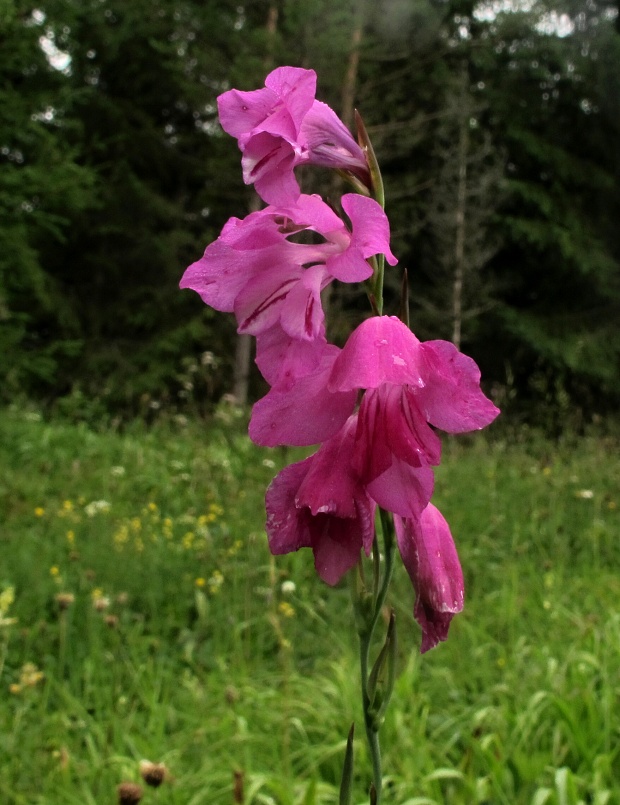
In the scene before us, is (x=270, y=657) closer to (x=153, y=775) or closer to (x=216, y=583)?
(x=216, y=583)

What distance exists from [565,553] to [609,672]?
4.80 feet

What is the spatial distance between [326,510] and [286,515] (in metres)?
0.08

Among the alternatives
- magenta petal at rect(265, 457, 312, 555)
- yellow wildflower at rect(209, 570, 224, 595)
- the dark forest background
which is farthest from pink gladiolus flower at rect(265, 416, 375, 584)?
the dark forest background

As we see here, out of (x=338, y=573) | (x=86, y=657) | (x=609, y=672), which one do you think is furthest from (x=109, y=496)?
(x=338, y=573)

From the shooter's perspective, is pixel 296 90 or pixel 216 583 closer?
pixel 296 90

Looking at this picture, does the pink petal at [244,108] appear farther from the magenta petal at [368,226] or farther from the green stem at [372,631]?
the green stem at [372,631]

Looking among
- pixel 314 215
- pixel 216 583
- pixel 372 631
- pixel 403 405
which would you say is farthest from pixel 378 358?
pixel 216 583

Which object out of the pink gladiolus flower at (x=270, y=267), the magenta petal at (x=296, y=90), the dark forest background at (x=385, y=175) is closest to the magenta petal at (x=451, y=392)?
the pink gladiolus flower at (x=270, y=267)

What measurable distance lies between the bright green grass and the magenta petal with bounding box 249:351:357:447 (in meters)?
1.21

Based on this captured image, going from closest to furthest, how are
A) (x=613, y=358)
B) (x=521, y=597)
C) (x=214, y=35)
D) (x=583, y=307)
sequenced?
(x=521, y=597), (x=214, y=35), (x=613, y=358), (x=583, y=307)

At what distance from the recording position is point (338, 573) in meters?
0.66

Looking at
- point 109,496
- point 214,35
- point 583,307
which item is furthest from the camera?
point 583,307

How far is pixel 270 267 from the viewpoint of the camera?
2.27 ft

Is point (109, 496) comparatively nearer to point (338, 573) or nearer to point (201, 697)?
point (201, 697)
